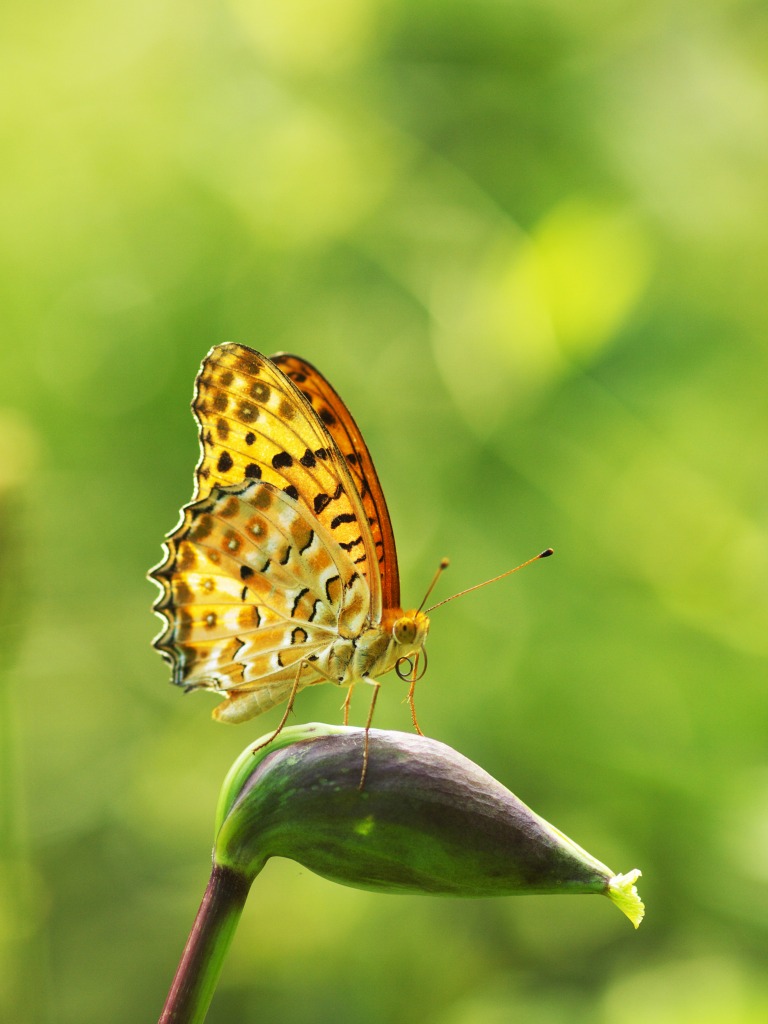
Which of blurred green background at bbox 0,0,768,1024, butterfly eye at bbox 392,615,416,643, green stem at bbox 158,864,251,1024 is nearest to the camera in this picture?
green stem at bbox 158,864,251,1024

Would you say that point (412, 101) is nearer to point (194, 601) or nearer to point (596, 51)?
point (596, 51)

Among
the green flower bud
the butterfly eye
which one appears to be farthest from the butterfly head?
the green flower bud

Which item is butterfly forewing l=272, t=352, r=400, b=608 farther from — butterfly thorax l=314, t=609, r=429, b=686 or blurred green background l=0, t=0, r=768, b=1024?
blurred green background l=0, t=0, r=768, b=1024

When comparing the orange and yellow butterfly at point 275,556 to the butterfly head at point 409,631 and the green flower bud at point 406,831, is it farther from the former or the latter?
the green flower bud at point 406,831

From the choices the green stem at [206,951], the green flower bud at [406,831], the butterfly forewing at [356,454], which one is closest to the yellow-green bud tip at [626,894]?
the green flower bud at [406,831]

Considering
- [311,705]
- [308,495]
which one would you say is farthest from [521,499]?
[308,495]
